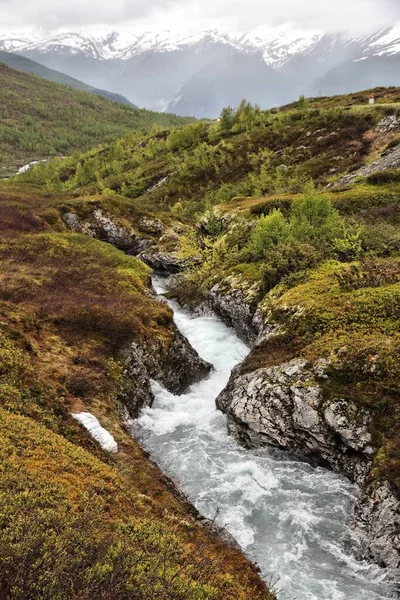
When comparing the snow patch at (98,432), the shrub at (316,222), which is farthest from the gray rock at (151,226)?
the snow patch at (98,432)

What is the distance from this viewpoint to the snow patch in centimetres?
1478

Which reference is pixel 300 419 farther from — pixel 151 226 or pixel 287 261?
pixel 151 226

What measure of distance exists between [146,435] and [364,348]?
33.3 feet

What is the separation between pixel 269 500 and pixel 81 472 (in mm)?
6952

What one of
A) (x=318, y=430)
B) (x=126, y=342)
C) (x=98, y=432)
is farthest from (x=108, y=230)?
(x=318, y=430)

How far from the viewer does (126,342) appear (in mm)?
21672

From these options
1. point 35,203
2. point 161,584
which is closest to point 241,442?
point 161,584

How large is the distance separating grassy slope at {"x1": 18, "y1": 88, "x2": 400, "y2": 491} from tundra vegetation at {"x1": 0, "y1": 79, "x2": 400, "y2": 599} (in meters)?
0.10

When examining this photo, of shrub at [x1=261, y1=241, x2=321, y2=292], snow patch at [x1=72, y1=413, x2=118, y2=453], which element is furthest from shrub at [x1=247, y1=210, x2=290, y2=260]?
snow patch at [x1=72, y1=413, x2=118, y2=453]

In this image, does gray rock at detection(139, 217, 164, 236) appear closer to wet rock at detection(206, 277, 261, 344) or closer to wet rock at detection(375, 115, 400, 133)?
wet rock at detection(206, 277, 261, 344)

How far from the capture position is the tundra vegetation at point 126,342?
758 centimetres

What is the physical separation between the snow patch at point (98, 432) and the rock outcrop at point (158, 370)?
3010 mm

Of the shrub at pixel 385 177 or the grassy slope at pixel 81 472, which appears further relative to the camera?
the shrub at pixel 385 177

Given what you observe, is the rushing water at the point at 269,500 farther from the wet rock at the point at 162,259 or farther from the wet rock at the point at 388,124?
the wet rock at the point at 388,124
